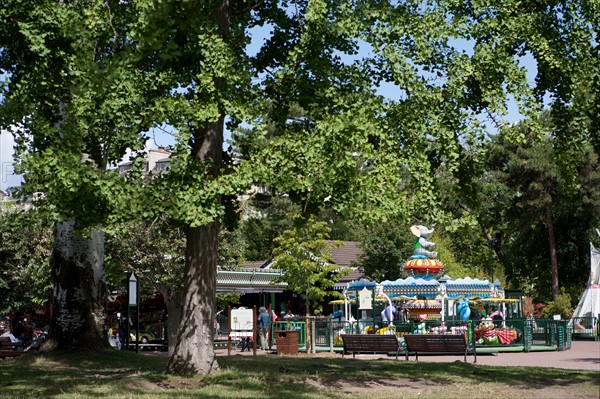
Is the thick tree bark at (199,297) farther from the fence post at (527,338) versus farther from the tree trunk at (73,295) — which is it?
the fence post at (527,338)

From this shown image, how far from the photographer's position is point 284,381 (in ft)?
51.0

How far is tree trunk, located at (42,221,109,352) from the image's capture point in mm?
20125

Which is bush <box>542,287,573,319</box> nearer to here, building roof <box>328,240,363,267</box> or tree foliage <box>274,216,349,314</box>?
tree foliage <box>274,216,349,314</box>

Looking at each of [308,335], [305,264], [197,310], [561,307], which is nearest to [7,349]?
[308,335]

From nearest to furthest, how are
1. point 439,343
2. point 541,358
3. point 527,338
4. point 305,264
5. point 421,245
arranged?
point 439,343, point 541,358, point 527,338, point 421,245, point 305,264

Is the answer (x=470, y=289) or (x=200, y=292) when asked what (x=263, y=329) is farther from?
(x=200, y=292)

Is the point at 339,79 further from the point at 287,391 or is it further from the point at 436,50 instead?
the point at 287,391

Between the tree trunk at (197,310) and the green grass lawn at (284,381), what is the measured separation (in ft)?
1.44

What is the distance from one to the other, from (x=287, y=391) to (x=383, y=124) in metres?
4.89

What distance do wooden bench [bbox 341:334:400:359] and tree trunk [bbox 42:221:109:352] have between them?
24.3 feet

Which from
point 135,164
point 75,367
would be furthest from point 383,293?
point 135,164

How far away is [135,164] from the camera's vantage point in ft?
50.3

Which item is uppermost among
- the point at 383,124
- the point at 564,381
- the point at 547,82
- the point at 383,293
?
the point at 547,82

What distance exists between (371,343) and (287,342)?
13.8 feet
